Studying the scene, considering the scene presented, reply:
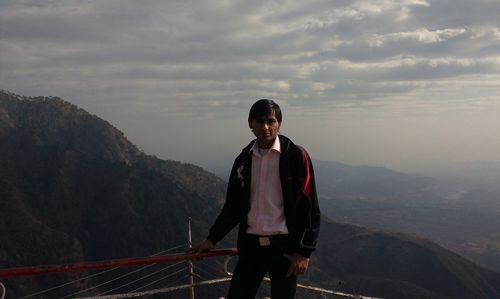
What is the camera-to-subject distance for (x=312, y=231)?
407cm

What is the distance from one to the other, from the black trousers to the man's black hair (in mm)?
1128

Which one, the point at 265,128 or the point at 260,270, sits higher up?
the point at 265,128

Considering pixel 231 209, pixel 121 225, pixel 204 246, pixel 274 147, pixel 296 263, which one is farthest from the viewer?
pixel 121 225

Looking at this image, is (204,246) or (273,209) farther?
(204,246)

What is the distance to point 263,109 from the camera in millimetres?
4051

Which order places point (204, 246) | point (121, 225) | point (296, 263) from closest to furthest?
point (296, 263)
point (204, 246)
point (121, 225)

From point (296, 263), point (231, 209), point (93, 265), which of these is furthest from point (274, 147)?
point (93, 265)

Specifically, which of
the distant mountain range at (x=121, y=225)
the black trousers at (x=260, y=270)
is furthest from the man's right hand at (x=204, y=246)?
the distant mountain range at (x=121, y=225)

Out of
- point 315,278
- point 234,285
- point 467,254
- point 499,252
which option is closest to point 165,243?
point 315,278

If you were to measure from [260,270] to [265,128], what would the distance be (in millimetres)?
1326

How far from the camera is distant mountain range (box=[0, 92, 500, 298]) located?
2751 inches

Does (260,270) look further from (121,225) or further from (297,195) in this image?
(121,225)

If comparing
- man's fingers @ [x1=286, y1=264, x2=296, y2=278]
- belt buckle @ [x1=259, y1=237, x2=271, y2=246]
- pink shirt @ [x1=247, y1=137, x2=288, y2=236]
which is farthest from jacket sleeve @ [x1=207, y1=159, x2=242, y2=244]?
man's fingers @ [x1=286, y1=264, x2=296, y2=278]

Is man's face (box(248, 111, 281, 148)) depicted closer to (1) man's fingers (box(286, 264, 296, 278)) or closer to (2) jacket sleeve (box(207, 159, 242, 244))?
(2) jacket sleeve (box(207, 159, 242, 244))
